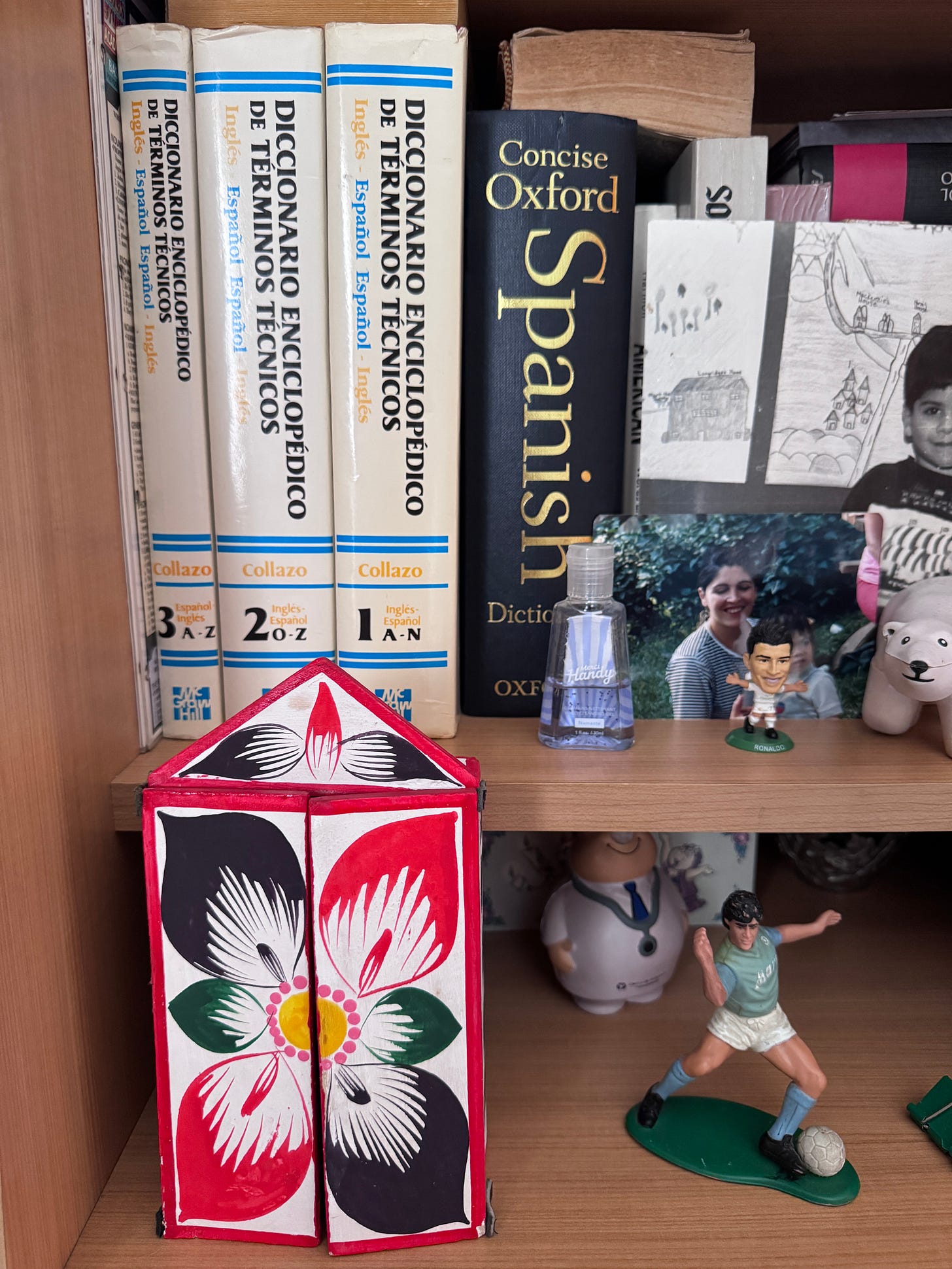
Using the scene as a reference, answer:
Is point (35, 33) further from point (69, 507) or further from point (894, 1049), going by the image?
point (894, 1049)

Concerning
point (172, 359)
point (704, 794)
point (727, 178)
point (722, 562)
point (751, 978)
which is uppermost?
point (727, 178)

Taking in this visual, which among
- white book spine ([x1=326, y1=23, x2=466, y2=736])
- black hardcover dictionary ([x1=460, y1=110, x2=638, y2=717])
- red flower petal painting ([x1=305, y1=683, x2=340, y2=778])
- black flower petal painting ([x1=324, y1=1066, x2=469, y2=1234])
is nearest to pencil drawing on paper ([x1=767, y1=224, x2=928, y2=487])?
black hardcover dictionary ([x1=460, y1=110, x2=638, y2=717])

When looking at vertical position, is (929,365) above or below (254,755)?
above

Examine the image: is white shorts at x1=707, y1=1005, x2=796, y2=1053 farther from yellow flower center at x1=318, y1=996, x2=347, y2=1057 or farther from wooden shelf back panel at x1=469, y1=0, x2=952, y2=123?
wooden shelf back panel at x1=469, y1=0, x2=952, y2=123

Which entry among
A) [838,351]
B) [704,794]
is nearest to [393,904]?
[704,794]

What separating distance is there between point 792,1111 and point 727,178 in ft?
1.81

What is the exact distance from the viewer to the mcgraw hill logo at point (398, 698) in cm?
56

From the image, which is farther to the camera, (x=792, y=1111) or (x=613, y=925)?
(x=613, y=925)

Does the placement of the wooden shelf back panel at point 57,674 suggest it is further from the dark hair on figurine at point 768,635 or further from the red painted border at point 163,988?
the dark hair on figurine at point 768,635

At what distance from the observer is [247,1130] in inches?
18.6

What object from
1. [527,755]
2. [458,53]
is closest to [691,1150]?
[527,755]

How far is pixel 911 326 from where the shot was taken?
1.86 feet

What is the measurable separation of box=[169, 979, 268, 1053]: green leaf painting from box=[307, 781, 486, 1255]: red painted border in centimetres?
5

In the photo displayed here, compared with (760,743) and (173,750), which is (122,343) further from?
(760,743)
